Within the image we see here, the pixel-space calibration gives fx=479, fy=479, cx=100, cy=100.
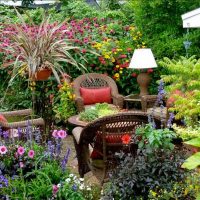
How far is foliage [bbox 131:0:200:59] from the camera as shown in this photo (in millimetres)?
9117

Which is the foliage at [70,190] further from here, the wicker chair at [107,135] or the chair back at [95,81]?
the chair back at [95,81]

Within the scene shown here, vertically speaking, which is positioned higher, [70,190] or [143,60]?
[143,60]

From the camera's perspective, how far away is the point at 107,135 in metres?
4.75

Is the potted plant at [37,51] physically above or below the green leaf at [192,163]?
above

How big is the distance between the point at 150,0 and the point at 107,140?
5.06 m

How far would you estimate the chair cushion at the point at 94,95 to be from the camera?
8.54 m

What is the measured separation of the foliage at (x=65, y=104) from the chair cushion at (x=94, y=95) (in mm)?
224

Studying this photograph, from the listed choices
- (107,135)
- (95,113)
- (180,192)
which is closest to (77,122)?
(95,113)

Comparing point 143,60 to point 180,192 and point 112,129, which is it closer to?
point 112,129

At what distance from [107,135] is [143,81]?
4.22 meters

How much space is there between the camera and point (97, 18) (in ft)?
37.4

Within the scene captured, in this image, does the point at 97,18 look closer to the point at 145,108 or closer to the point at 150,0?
the point at 150,0

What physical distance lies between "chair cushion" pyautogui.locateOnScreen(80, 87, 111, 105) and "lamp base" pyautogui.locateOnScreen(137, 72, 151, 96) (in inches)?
26.5

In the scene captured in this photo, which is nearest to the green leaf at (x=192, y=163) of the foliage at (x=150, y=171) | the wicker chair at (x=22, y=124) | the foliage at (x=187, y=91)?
the foliage at (x=150, y=171)
